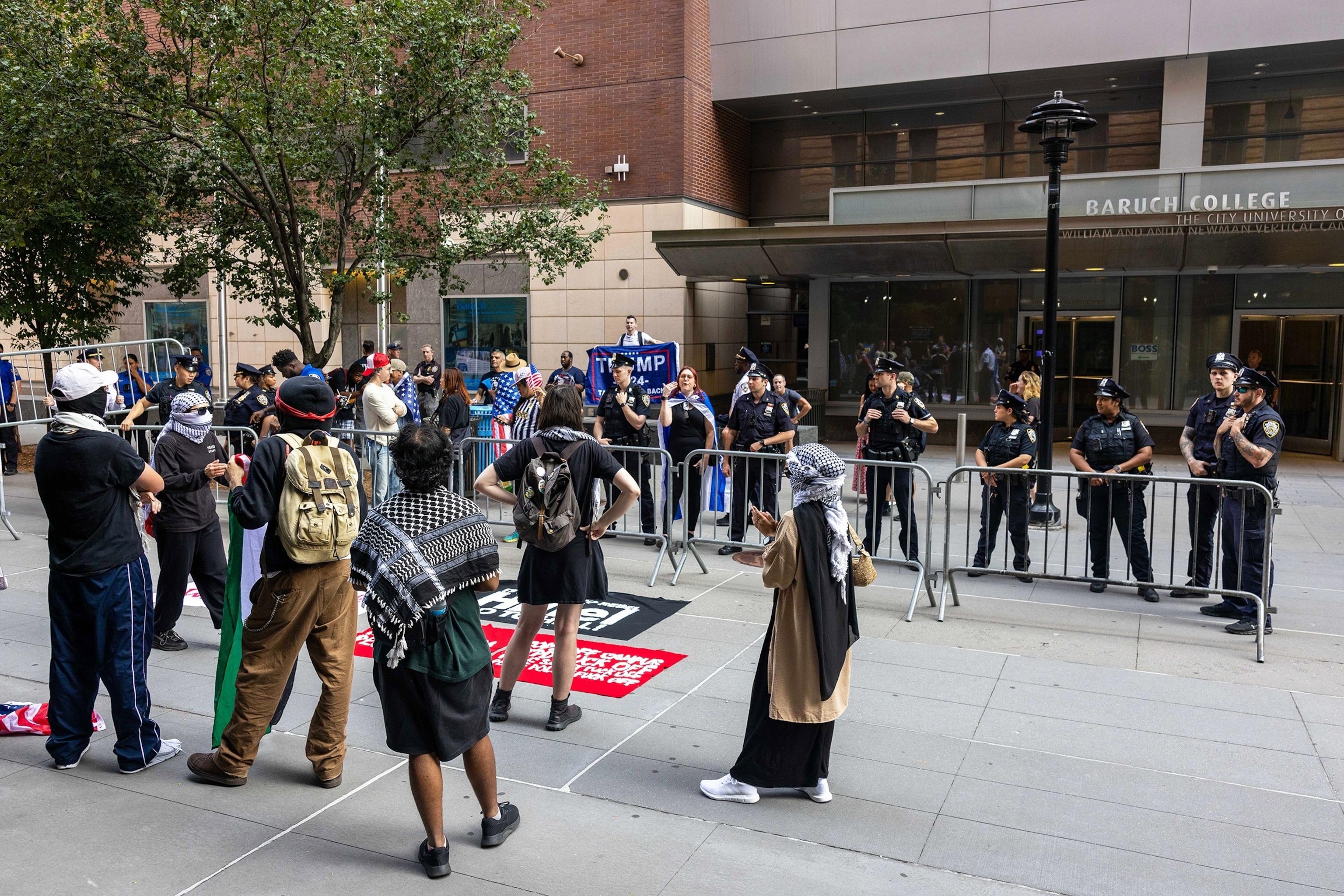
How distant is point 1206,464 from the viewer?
8.59 metres

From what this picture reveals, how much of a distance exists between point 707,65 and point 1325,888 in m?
18.6

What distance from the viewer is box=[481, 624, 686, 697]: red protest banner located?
647cm

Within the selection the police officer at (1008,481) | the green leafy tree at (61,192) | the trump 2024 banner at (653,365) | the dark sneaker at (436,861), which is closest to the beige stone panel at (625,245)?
the trump 2024 banner at (653,365)

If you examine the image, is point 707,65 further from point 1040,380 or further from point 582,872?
point 582,872

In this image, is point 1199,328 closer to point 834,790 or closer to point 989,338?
point 989,338

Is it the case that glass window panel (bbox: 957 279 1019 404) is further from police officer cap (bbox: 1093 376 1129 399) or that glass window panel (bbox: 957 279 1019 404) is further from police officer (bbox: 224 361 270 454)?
police officer (bbox: 224 361 270 454)

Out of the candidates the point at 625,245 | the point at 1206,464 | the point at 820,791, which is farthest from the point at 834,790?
the point at 625,245

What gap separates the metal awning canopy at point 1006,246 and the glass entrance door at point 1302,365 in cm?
117

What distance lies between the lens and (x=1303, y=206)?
1549 centimetres

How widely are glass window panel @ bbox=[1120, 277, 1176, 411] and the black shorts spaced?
1794 centimetres

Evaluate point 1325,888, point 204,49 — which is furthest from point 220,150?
point 1325,888

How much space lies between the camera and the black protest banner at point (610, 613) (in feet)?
25.1

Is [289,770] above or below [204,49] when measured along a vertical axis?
below

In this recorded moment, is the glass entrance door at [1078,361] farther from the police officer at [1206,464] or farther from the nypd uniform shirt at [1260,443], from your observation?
the nypd uniform shirt at [1260,443]
